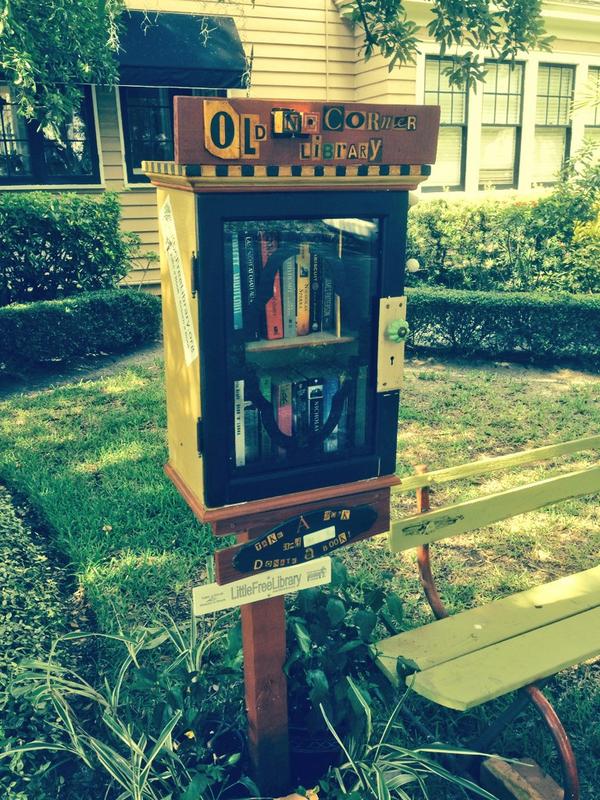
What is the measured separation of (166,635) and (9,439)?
3.24m

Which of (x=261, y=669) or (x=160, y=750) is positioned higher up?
(x=261, y=669)

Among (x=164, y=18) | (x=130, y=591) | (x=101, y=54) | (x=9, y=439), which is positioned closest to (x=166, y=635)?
(x=130, y=591)

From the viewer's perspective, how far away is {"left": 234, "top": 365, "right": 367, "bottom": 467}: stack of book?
210cm

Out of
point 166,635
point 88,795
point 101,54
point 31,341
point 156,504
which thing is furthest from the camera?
point 31,341

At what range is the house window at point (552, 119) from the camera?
12102mm

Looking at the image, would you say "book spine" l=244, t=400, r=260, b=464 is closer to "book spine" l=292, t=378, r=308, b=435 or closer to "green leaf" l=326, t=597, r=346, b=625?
"book spine" l=292, t=378, r=308, b=435

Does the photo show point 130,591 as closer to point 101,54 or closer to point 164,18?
point 101,54

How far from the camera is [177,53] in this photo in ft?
29.9

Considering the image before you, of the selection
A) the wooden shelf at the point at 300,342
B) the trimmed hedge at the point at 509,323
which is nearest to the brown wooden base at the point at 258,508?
the wooden shelf at the point at 300,342

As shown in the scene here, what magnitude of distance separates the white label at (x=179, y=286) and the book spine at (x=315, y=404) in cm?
37

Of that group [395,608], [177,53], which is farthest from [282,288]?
[177,53]

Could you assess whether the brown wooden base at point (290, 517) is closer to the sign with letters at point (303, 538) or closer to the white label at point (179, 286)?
the sign with letters at point (303, 538)

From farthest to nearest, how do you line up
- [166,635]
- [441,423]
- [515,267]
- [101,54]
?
[515,267], [101,54], [441,423], [166,635]

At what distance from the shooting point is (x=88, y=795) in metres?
2.47
